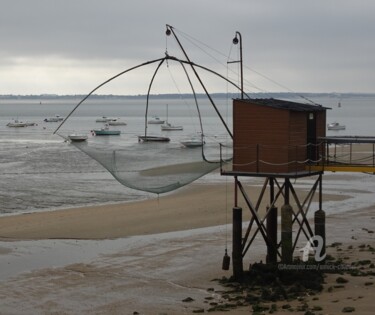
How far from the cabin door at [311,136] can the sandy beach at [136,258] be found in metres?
3.21

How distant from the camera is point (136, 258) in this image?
2245 cm

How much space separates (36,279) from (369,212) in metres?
16.5

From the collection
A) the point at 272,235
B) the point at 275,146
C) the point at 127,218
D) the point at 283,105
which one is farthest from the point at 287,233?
the point at 127,218

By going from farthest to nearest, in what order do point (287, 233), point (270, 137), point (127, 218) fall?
point (127, 218)
point (287, 233)
point (270, 137)

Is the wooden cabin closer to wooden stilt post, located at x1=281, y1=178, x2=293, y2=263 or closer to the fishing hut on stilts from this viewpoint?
the fishing hut on stilts

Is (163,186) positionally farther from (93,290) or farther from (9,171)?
(9,171)

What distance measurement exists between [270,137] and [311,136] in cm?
168

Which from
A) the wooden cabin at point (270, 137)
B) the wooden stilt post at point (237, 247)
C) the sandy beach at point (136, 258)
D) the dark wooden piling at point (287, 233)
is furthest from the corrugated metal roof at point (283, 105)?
the sandy beach at point (136, 258)

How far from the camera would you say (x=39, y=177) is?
46.8 metres

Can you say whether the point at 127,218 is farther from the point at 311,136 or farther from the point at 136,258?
the point at 311,136

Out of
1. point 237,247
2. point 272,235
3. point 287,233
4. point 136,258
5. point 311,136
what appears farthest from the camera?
point 136,258

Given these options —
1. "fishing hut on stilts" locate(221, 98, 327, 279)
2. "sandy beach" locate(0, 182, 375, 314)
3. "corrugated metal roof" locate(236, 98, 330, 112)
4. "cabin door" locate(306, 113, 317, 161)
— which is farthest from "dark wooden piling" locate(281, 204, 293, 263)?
"corrugated metal roof" locate(236, 98, 330, 112)

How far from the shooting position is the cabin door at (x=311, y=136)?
1866 cm

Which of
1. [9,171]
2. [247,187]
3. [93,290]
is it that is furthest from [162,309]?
[9,171]
